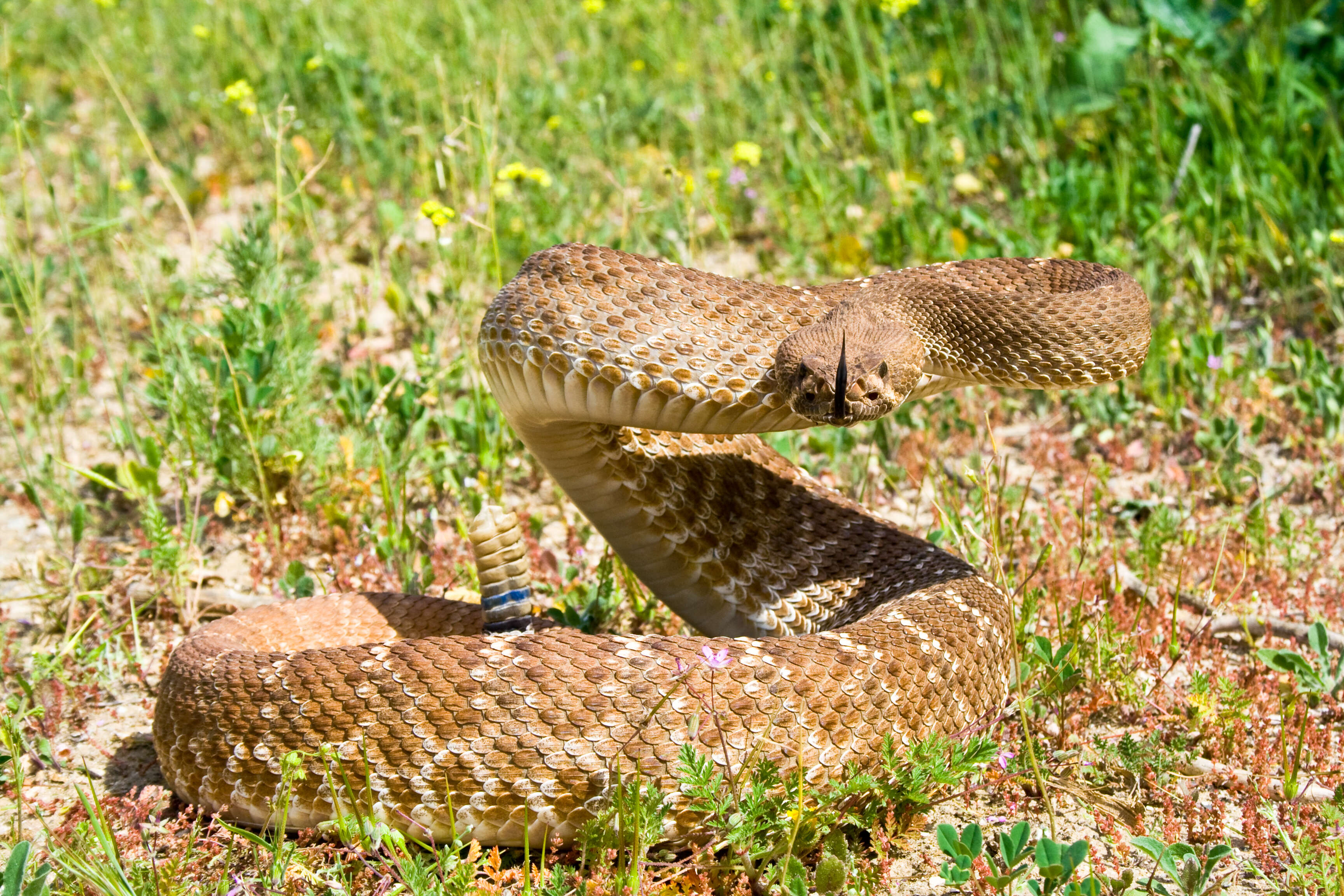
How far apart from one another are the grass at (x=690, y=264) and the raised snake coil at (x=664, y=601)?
0.57 feet

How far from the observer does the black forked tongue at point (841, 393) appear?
11.8ft

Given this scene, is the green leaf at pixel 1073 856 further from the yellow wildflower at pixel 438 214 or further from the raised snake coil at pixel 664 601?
the yellow wildflower at pixel 438 214

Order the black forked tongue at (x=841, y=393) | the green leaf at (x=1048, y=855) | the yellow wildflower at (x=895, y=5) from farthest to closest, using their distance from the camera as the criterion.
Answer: the yellow wildflower at (x=895, y=5)
the black forked tongue at (x=841, y=393)
the green leaf at (x=1048, y=855)

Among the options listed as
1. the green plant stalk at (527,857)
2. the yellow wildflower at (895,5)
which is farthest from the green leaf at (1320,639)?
the yellow wildflower at (895,5)

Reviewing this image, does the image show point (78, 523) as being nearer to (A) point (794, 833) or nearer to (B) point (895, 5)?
(A) point (794, 833)

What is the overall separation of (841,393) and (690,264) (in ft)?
9.19

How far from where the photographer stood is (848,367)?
3.64m

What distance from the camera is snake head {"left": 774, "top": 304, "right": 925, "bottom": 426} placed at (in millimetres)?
3613

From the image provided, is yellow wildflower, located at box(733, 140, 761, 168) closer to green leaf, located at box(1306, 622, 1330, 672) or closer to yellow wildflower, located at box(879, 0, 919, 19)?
yellow wildflower, located at box(879, 0, 919, 19)

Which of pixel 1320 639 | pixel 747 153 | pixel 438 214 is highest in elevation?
pixel 747 153

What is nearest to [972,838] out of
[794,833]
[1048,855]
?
[1048,855]

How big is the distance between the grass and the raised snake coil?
0.57 ft

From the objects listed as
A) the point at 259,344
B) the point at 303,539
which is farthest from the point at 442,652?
the point at 259,344

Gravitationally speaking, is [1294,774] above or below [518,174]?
below
